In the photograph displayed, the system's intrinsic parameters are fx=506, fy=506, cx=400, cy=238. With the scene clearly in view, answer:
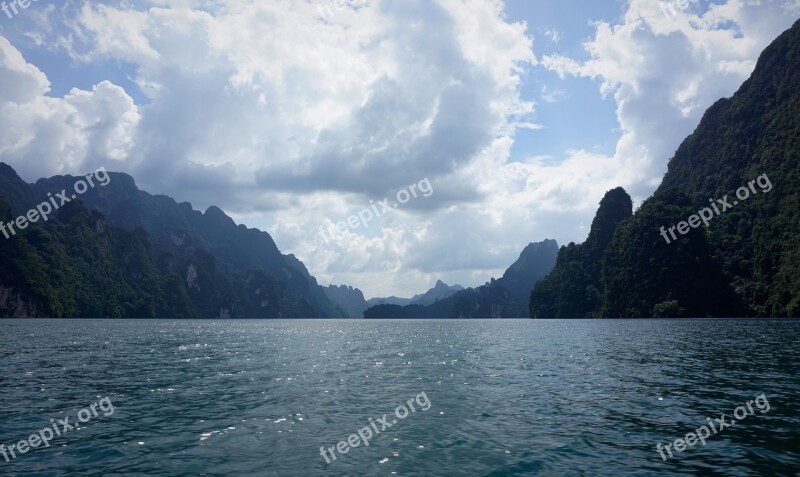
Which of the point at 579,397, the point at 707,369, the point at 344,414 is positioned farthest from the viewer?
the point at 707,369

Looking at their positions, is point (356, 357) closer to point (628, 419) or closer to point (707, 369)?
point (707, 369)

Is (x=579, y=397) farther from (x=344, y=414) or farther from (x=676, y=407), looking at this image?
(x=344, y=414)

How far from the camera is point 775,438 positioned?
734 inches

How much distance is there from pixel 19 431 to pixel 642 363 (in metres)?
43.6

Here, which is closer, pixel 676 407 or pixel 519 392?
pixel 676 407

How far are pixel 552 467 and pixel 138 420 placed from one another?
1764 cm

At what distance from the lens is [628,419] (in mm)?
22391

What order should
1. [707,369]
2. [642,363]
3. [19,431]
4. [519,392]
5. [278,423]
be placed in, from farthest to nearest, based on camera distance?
1. [642,363]
2. [707,369]
3. [519,392]
4. [278,423]
5. [19,431]

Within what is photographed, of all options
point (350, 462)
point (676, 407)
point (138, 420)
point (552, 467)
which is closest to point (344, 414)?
point (350, 462)

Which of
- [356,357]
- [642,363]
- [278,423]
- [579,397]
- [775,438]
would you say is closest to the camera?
[775,438]

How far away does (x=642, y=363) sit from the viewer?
44156 mm

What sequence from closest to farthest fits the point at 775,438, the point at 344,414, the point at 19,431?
the point at 775,438, the point at 19,431, the point at 344,414

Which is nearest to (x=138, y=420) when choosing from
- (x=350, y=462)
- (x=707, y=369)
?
(x=350, y=462)

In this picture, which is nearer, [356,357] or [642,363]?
[642,363]
